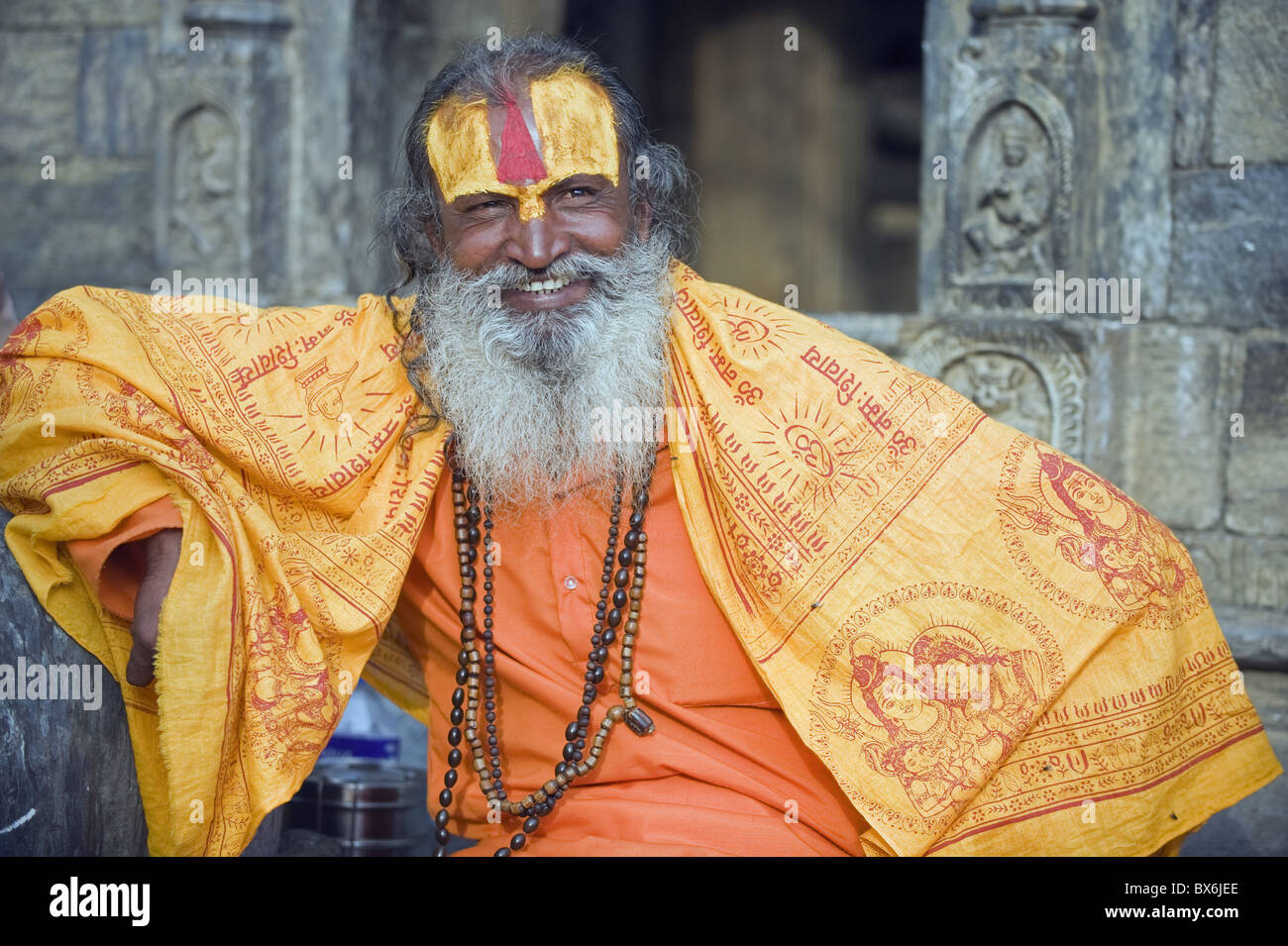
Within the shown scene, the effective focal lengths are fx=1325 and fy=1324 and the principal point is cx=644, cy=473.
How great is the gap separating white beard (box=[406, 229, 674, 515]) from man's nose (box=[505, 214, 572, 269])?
24 millimetres

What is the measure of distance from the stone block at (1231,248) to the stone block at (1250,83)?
7cm

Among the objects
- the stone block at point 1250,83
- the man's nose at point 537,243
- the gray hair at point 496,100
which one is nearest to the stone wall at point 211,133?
the gray hair at point 496,100

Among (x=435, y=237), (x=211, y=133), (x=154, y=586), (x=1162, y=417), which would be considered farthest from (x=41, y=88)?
(x=1162, y=417)

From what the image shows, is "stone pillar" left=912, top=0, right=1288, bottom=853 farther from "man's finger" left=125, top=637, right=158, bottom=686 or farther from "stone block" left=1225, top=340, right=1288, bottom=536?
"man's finger" left=125, top=637, right=158, bottom=686

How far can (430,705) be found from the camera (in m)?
3.12

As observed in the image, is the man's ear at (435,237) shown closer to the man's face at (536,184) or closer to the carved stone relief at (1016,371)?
the man's face at (536,184)

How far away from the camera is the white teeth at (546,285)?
2918 mm

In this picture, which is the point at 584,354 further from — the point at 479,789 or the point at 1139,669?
the point at 1139,669

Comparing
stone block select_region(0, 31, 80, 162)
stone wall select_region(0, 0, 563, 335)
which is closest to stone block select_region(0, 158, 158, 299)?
stone wall select_region(0, 0, 563, 335)

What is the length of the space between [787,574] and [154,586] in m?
1.24

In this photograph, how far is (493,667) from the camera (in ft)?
9.42

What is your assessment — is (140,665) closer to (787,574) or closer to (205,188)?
(787,574)

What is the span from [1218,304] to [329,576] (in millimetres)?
2657
